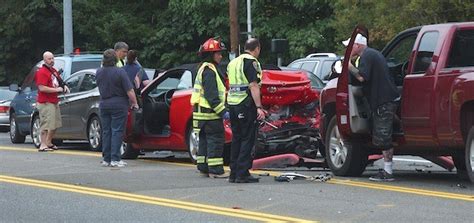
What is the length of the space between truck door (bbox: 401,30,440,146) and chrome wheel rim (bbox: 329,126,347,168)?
119 centimetres

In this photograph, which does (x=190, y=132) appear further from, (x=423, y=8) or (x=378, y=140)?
(x=423, y=8)

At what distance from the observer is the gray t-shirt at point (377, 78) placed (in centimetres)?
1081

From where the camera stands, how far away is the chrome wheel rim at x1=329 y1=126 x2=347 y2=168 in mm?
11883

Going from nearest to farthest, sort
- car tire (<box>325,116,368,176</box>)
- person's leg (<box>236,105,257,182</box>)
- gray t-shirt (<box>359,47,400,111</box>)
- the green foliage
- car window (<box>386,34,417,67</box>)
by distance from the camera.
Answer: gray t-shirt (<box>359,47,400,111</box>) → person's leg (<box>236,105,257,182</box>) → car window (<box>386,34,417,67</box>) → car tire (<box>325,116,368,176</box>) → the green foliage

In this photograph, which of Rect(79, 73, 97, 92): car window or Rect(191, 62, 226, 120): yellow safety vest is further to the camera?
Rect(79, 73, 97, 92): car window

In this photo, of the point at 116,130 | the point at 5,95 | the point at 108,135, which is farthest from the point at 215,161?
the point at 5,95

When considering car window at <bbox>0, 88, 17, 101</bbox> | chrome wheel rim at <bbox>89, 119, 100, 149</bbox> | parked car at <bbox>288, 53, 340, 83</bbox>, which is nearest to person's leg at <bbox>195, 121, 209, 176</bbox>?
chrome wheel rim at <bbox>89, 119, 100, 149</bbox>

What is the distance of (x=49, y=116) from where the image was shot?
54.8ft

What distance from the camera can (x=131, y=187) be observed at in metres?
10.8

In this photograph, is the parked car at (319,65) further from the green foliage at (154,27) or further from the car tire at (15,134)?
the green foliage at (154,27)

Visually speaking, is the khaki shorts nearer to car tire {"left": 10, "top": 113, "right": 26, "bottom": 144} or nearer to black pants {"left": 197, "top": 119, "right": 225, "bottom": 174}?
car tire {"left": 10, "top": 113, "right": 26, "bottom": 144}

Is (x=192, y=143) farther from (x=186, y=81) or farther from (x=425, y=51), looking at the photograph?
(x=425, y=51)

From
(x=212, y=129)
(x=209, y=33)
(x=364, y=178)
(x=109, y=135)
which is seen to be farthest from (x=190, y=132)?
(x=209, y=33)

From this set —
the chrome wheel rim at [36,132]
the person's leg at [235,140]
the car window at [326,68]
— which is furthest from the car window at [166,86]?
the car window at [326,68]
